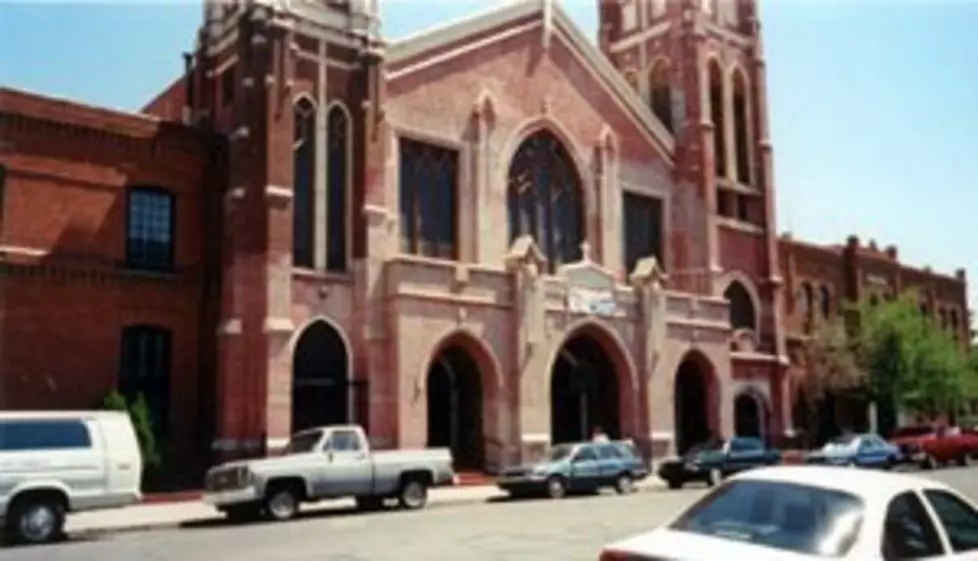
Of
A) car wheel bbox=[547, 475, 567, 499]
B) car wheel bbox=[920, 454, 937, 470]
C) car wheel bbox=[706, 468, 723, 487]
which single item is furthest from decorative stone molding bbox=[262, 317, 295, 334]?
car wheel bbox=[920, 454, 937, 470]

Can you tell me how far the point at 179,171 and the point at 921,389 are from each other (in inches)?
1291

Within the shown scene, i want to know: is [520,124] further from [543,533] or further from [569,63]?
[543,533]

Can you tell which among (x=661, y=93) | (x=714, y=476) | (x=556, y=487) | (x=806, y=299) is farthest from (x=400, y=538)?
(x=806, y=299)

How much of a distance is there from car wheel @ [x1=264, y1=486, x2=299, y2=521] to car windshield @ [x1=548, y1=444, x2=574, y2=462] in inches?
331

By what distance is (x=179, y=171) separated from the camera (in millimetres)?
29859

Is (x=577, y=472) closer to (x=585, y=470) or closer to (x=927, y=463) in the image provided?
(x=585, y=470)

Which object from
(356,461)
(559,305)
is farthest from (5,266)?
(559,305)

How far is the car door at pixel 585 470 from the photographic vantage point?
2789 centimetres

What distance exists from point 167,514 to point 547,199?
19.2m

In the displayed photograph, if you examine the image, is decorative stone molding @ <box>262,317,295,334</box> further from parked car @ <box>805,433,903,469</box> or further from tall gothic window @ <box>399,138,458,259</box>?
parked car @ <box>805,433,903,469</box>

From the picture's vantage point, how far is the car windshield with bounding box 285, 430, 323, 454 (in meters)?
22.7

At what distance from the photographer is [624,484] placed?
29188 millimetres

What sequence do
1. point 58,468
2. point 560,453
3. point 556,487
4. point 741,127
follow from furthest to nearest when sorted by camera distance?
point 741,127 → point 560,453 → point 556,487 → point 58,468

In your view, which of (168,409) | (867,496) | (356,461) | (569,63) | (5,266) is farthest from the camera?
(569,63)
